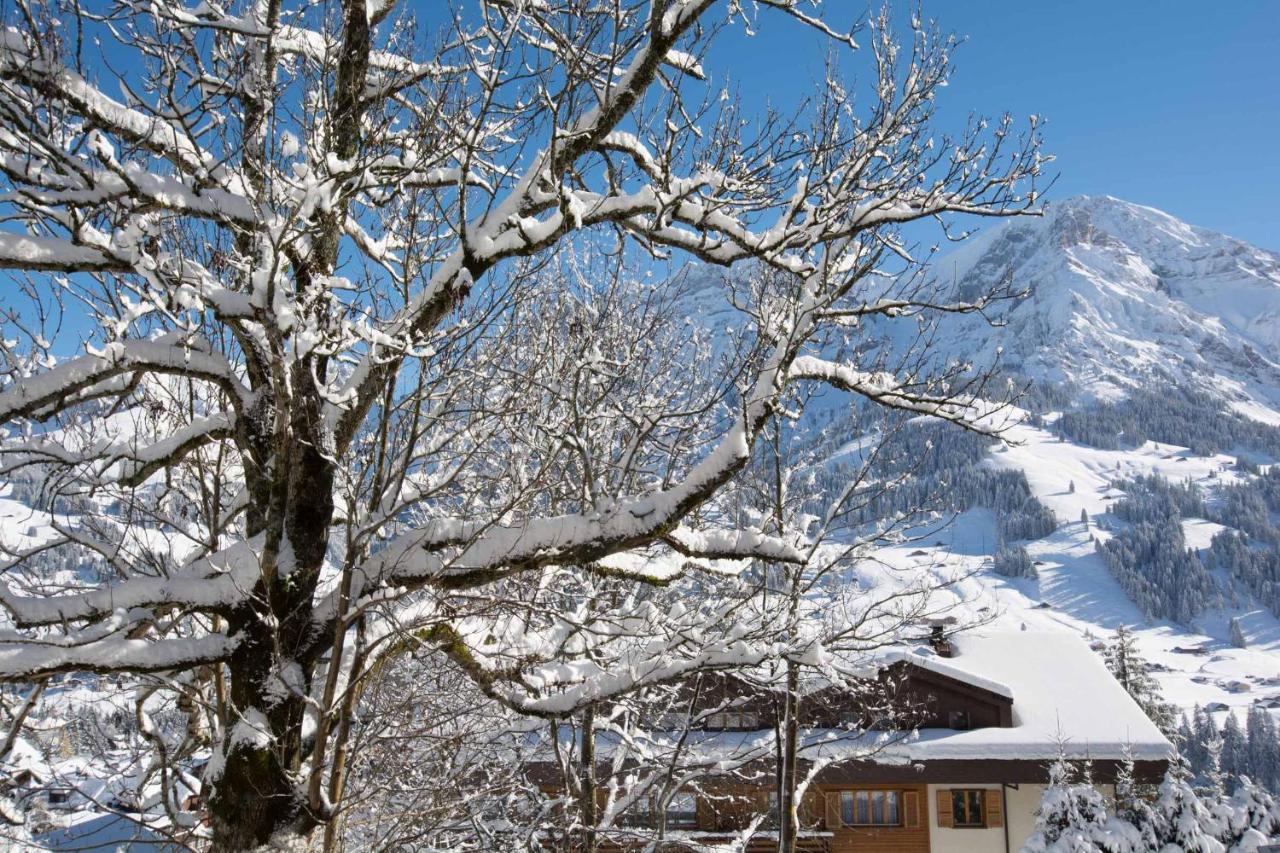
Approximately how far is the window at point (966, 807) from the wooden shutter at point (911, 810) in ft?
2.79

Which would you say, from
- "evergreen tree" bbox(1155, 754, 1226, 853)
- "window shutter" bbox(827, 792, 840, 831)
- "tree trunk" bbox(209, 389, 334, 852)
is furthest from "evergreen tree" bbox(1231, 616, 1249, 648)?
"tree trunk" bbox(209, 389, 334, 852)

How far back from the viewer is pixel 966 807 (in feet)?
68.5

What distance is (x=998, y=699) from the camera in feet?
67.2

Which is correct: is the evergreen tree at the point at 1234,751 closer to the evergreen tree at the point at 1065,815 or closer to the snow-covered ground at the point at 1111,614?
the snow-covered ground at the point at 1111,614

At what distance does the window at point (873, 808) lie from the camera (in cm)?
2072

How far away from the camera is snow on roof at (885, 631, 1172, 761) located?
19438 mm

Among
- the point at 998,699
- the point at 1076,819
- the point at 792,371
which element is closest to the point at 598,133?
the point at 792,371

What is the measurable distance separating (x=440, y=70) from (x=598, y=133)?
910 millimetres

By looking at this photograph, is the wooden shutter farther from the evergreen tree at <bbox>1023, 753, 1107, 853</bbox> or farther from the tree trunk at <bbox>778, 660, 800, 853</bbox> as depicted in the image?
the tree trunk at <bbox>778, 660, 800, 853</bbox>

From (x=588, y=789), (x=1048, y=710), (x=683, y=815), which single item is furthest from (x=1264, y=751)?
(x=588, y=789)

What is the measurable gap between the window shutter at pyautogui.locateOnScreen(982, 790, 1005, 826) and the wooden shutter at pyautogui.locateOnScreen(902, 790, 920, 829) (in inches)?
63.3

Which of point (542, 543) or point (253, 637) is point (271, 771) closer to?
point (253, 637)

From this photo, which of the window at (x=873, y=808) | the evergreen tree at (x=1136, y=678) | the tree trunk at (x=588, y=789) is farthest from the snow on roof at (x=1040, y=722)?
the evergreen tree at (x=1136, y=678)

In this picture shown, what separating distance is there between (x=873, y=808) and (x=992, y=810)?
9.35 ft
